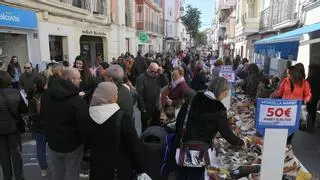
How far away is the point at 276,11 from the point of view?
59.3ft

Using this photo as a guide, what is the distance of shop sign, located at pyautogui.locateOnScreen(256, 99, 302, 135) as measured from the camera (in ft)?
10.4

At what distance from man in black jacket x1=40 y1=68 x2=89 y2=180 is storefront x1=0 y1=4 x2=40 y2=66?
7.89 metres

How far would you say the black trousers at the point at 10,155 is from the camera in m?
4.52

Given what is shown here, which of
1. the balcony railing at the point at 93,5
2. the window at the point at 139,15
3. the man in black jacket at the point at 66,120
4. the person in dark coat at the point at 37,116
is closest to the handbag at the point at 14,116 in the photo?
the person in dark coat at the point at 37,116

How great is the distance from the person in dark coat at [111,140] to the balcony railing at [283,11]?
1327cm

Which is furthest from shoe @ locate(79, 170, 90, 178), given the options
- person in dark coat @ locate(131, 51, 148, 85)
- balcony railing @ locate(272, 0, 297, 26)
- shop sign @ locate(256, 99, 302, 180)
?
balcony railing @ locate(272, 0, 297, 26)

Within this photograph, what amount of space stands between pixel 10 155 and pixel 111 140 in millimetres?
2402

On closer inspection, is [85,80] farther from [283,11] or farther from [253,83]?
[283,11]

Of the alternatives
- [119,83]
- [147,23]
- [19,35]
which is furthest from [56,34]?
[147,23]

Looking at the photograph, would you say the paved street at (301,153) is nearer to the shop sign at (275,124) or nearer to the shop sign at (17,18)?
the shop sign at (275,124)

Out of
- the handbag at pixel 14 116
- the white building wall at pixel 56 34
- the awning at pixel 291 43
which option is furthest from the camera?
the white building wall at pixel 56 34

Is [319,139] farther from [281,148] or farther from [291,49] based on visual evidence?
[281,148]

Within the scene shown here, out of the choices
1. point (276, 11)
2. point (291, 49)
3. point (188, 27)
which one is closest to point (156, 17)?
point (188, 27)

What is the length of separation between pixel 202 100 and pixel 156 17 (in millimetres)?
42761
